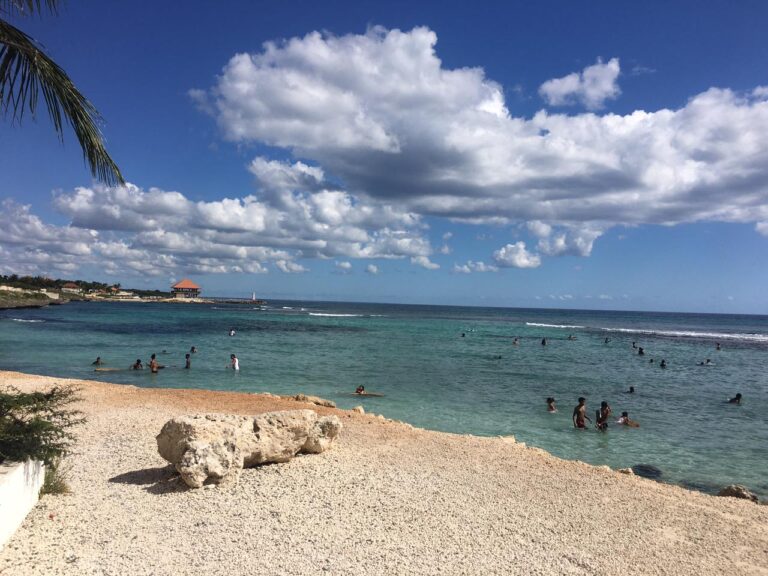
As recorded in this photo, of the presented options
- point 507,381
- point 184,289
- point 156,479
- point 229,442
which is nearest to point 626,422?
point 507,381

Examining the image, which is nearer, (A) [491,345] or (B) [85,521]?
(B) [85,521]

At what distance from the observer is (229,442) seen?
8.44m

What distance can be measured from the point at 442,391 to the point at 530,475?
1226 centimetres

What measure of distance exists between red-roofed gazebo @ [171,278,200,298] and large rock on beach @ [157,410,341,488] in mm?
167241

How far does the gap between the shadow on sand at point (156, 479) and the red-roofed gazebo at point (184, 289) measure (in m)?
167

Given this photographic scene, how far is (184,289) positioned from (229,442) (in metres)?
168

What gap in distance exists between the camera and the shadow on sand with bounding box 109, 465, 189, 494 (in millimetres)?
8117

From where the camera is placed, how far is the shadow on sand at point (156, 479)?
8.12 metres

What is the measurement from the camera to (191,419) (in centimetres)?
852

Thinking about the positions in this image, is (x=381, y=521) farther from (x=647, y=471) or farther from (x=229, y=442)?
(x=647, y=471)

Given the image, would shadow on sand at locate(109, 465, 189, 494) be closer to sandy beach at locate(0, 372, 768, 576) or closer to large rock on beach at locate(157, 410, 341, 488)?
sandy beach at locate(0, 372, 768, 576)

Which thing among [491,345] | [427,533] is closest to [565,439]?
[427,533]

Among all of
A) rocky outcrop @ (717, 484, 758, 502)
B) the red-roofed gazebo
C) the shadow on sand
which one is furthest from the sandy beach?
the red-roofed gazebo

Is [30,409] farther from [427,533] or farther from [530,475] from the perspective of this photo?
[530,475]
